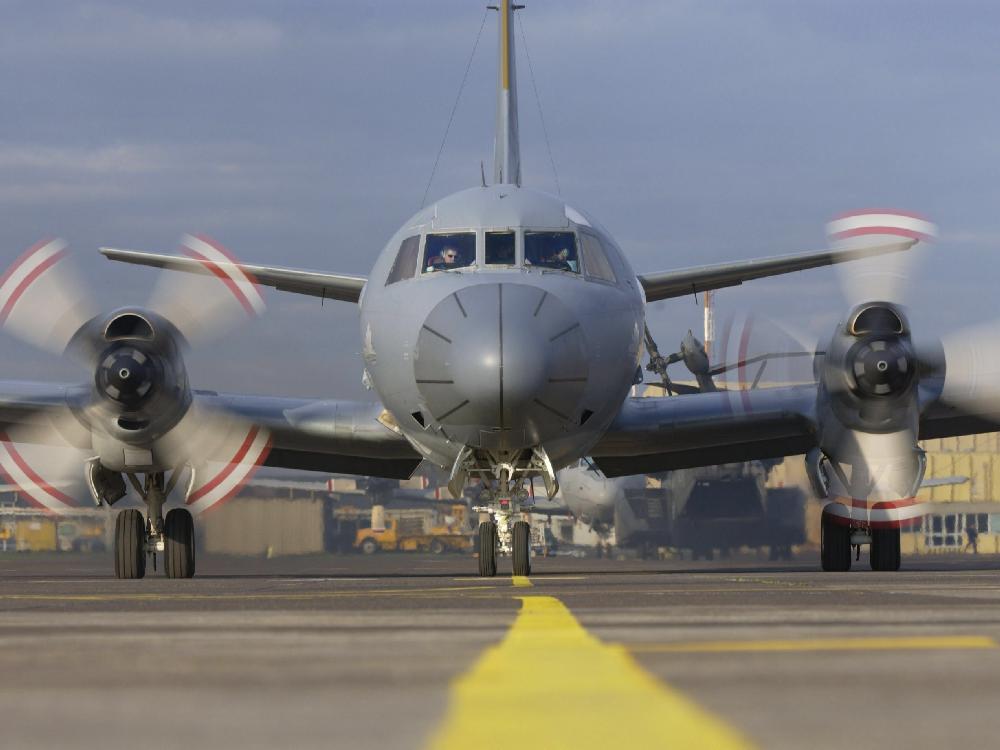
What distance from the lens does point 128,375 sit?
1783 centimetres

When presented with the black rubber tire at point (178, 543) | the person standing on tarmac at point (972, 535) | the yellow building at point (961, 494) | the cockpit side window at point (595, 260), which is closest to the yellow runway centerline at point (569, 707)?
the cockpit side window at point (595, 260)

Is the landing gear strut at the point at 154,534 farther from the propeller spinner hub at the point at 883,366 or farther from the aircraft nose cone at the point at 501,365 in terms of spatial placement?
the propeller spinner hub at the point at 883,366

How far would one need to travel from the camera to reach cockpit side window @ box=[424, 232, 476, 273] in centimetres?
1556

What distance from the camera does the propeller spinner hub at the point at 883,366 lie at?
58.9 feet

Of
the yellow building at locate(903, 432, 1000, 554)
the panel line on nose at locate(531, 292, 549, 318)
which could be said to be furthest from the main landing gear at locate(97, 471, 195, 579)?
the yellow building at locate(903, 432, 1000, 554)

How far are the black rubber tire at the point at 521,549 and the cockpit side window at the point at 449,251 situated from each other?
8.17 ft

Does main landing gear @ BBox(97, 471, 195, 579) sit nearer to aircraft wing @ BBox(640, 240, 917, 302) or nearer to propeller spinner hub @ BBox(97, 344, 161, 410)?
propeller spinner hub @ BBox(97, 344, 161, 410)

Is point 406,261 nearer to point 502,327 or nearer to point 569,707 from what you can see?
point 502,327

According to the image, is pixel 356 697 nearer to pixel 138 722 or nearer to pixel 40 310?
pixel 138 722

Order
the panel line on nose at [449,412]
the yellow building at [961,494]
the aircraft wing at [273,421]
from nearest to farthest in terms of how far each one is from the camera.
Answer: the panel line on nose at [449,412]
the aircraft wing at [273,421]
the yellow building at [961,494]

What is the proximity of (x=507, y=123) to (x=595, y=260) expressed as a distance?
653cm

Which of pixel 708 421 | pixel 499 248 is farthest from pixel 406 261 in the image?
pixel 708 421

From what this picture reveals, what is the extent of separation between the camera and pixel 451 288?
14.9m

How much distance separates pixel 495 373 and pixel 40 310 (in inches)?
275
